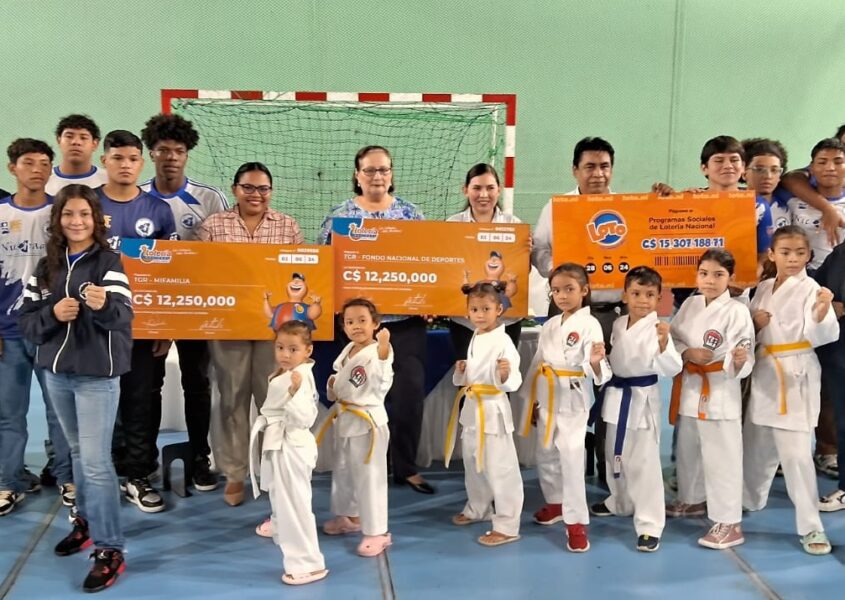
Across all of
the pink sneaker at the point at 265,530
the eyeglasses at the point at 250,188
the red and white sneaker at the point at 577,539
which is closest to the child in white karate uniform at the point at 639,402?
the red and white sneaker at the point at 577,539

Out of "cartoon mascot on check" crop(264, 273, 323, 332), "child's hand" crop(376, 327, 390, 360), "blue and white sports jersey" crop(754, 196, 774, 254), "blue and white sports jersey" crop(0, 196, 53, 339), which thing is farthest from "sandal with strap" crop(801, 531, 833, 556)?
"blue and white sports jersey" crop(0, 196, 53, 339)

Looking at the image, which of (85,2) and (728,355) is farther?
(85,2)

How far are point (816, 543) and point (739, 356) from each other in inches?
42.0

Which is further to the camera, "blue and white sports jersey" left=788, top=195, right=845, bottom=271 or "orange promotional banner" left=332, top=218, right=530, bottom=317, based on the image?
"blue and white sports jersey" left=788, top=195, right=845, bottom=271

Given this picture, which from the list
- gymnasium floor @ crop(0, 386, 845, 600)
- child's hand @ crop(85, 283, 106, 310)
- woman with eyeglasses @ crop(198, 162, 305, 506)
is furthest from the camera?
woman with eyeglasses @ crop(198, 162, 305, 506)

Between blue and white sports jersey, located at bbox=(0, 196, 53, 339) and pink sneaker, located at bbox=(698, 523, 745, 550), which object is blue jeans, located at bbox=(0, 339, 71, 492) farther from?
pink sneaker, located at bbox=(698, 523, 745, 550)

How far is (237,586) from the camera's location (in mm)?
3455

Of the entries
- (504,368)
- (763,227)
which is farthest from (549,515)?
(763,227)

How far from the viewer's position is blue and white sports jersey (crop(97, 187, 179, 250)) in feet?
13.3

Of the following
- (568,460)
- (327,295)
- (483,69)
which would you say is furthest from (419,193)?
(568,460)

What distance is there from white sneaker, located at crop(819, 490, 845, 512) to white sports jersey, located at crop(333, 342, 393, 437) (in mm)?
2670

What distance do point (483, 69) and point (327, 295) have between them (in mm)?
5716

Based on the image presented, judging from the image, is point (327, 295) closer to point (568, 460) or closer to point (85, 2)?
point (568, 460)

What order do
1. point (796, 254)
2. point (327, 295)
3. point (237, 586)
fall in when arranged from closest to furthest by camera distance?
point (237, 586) → point (796, 254) → point (327, 295)
